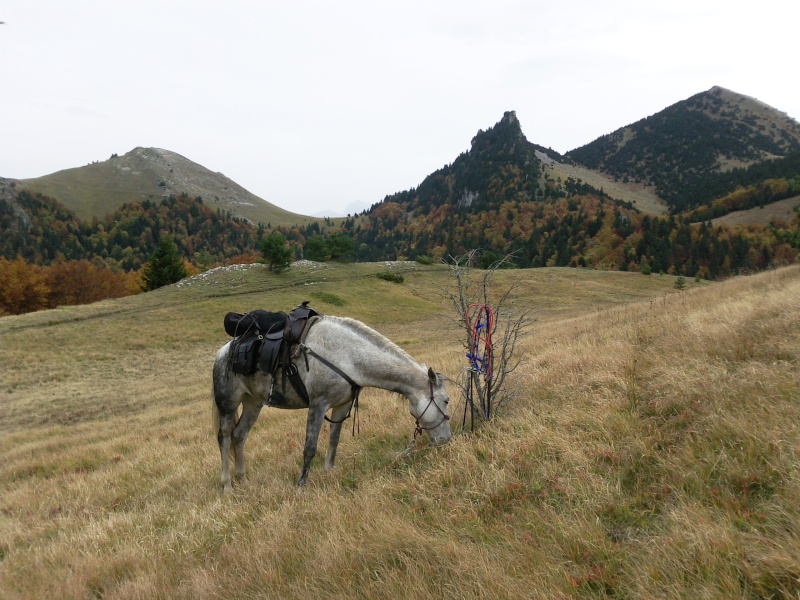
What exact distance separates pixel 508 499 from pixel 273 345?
3765 mm

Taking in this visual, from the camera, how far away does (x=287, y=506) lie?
4.48m

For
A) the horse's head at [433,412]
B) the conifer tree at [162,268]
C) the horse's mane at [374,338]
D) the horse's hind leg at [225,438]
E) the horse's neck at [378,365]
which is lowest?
the horse's hind leg at [225,438]

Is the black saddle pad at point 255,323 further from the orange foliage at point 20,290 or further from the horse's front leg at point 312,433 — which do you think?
the orange foliage at point 20,290

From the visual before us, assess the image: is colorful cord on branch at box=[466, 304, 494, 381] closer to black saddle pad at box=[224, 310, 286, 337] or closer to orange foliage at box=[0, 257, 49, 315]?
black saddle pad at box=[224, 310, 286, 337]

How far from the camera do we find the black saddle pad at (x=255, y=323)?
6.19m

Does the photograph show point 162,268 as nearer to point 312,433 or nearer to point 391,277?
point 391,277

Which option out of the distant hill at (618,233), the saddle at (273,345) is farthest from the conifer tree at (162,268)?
the saddle at (273,345)

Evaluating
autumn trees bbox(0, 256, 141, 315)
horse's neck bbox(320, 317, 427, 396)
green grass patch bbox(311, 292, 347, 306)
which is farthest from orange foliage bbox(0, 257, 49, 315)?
horse's neck bbox(320, 317, 427, 396)

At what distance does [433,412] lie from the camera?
5500 mm

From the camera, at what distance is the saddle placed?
5836mm

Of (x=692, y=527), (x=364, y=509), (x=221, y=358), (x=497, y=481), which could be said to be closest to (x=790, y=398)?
(x=692, y=527)

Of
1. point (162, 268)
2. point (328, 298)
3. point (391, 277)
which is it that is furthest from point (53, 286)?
point (391, 277)

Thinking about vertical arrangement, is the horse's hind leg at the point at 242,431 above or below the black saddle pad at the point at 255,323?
below

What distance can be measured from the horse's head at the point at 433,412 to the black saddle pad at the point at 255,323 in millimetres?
2382
